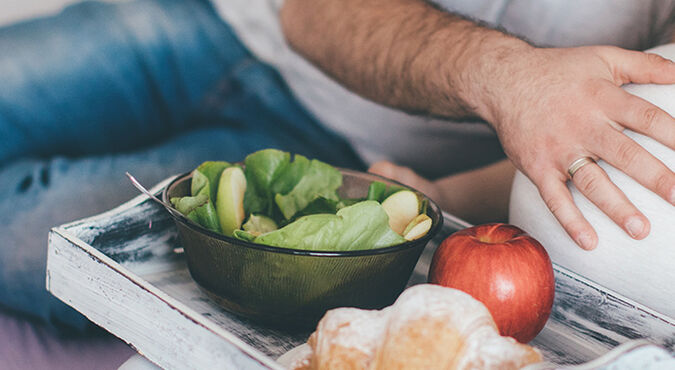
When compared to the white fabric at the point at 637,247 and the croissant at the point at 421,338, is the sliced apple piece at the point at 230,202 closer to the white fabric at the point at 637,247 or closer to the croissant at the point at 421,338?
the croissant at the point at 421,338

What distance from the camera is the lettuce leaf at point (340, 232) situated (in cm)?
42

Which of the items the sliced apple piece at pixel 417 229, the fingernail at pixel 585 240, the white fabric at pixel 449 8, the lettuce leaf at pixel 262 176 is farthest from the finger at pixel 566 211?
the white fabric at pixel 449 8

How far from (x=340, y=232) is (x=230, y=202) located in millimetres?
104

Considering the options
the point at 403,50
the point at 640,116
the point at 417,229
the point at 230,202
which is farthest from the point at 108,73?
the point at 640,116

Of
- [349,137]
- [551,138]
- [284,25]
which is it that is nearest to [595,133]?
[551,138]

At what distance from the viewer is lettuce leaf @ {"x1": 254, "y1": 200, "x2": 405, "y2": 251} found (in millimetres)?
425

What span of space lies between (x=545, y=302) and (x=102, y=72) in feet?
2.50

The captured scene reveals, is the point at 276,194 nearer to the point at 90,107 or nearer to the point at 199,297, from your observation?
the point at 199,297

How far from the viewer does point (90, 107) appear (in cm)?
94

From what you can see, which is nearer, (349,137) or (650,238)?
(650,238)

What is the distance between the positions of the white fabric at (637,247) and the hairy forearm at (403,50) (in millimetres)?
141

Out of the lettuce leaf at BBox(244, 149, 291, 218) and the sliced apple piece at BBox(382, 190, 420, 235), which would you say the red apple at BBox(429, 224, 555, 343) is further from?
Result: the lettuce leaf at BBox(244, 149, 291, 218)

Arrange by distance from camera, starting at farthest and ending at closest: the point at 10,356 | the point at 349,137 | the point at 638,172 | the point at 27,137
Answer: the point at 349,137 → the point at 27,137 → the point at 10,356 → the point at 638,172

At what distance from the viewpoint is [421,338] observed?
35 cm
